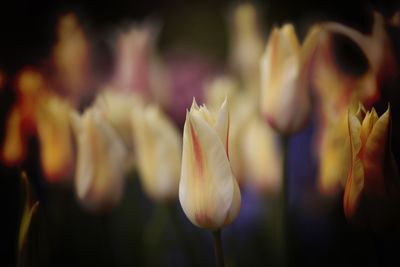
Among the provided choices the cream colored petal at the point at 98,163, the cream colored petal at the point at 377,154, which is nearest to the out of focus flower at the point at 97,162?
the cream colored petal at the point at 98,163

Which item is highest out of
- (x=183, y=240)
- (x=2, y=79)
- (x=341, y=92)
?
(x=2, y=79)

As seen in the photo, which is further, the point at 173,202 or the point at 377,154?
the point at 173,202

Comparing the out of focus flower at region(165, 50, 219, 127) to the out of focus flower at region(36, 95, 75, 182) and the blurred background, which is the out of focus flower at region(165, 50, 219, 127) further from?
the out of focus flower at region(36, 95, 75, 182)

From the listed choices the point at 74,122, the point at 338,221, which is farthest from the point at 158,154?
the point at 338,221

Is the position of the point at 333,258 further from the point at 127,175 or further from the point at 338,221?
the point at 127,175

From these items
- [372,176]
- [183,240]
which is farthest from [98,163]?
[372,176]

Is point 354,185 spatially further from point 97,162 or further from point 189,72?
point 189,72
